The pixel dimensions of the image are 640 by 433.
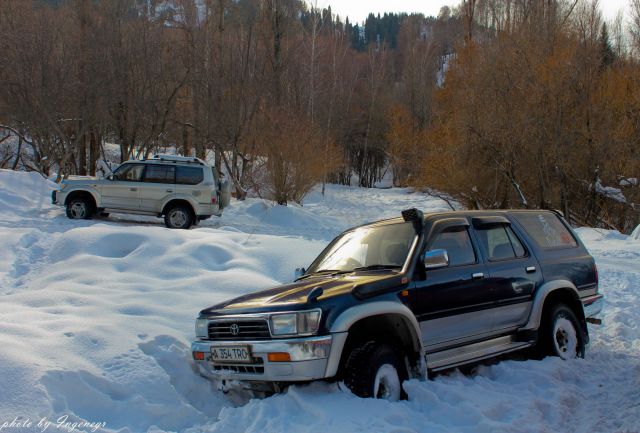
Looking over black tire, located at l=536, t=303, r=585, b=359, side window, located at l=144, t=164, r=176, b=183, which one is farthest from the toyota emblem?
side window, located at l=144, t=164, r=176, b=183

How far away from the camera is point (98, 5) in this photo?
28531mm

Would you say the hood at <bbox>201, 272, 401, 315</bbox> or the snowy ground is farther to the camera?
the hood at <bbox>201, 272, 401, 315</bbox>

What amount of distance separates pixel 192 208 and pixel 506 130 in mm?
12006

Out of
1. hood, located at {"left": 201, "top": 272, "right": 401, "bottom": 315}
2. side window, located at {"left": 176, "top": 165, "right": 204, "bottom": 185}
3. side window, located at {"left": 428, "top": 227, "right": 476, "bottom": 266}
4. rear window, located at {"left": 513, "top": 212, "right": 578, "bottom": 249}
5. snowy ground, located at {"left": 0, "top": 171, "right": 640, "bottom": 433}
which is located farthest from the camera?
side window, located at {"left": 176, "top": 165, "right": 204, "bottom": 185}

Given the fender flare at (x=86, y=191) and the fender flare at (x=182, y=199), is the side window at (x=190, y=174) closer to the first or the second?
the fender flare at (x=182, y=199)

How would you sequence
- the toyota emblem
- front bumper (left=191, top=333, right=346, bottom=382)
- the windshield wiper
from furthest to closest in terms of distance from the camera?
the windshield wiper → the toyota emblem → front bumper (left=191, top=333, right=346, bottom=382)

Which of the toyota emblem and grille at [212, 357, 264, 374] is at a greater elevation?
the toyota emblem

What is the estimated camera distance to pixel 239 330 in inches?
195

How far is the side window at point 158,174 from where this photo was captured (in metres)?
17.5

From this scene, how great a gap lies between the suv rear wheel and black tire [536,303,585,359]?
46.5ft

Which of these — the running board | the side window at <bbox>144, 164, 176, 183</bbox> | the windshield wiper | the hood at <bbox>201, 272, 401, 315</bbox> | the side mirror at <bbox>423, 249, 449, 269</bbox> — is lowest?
the running board

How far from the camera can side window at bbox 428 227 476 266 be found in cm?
574

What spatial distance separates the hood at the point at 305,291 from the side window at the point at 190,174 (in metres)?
12.4

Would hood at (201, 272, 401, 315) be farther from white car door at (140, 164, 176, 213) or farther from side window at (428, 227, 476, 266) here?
white car door at (140, 164, 176, 213)
